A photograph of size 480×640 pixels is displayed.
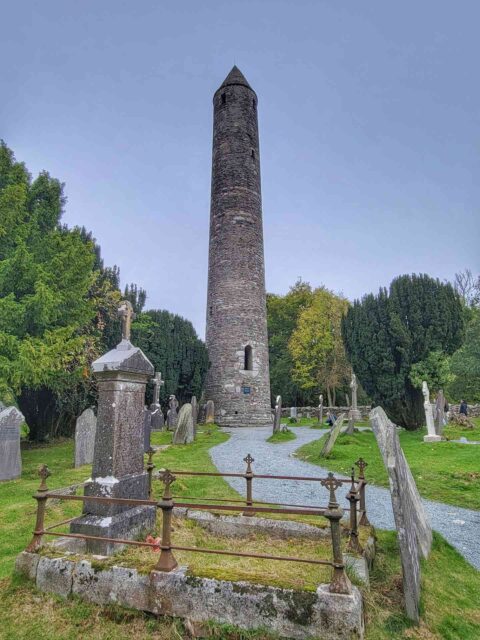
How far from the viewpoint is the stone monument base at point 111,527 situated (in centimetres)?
422

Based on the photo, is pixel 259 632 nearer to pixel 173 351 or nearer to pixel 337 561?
pixel 337 561

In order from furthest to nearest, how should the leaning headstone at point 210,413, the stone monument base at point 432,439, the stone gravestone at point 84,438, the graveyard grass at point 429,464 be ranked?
the leaning headstone at point 210,413 → the stone monument base at point 432,439 → the stone gravestone at point 84,438 → the graveyard grass at point 429,464

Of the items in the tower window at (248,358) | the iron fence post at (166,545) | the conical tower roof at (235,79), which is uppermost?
the conical tower roof at (235,79)

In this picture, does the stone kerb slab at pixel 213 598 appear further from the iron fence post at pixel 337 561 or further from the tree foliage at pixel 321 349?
the tree foliage at pixel 321 349

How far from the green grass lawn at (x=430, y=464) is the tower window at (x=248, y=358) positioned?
10078mm

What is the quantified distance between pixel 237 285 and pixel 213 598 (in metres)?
21.1

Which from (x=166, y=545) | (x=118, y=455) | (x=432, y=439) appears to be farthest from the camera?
(x=432, y=439)

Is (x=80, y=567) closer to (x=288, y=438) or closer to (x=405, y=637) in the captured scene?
(x=405, y=637)

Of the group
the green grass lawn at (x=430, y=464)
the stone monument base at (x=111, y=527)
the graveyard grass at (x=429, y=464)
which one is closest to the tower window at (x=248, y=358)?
the graveyard grass at (x=429, y=464)

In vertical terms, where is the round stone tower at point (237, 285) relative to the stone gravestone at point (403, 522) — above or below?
above

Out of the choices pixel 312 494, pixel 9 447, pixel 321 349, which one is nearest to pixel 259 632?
pixel 312 494

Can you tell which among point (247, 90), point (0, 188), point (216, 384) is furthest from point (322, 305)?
point (0, 188)

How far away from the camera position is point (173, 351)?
2216 centimetres

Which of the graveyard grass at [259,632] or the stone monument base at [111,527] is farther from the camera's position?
the stone monument base at [111,527]
